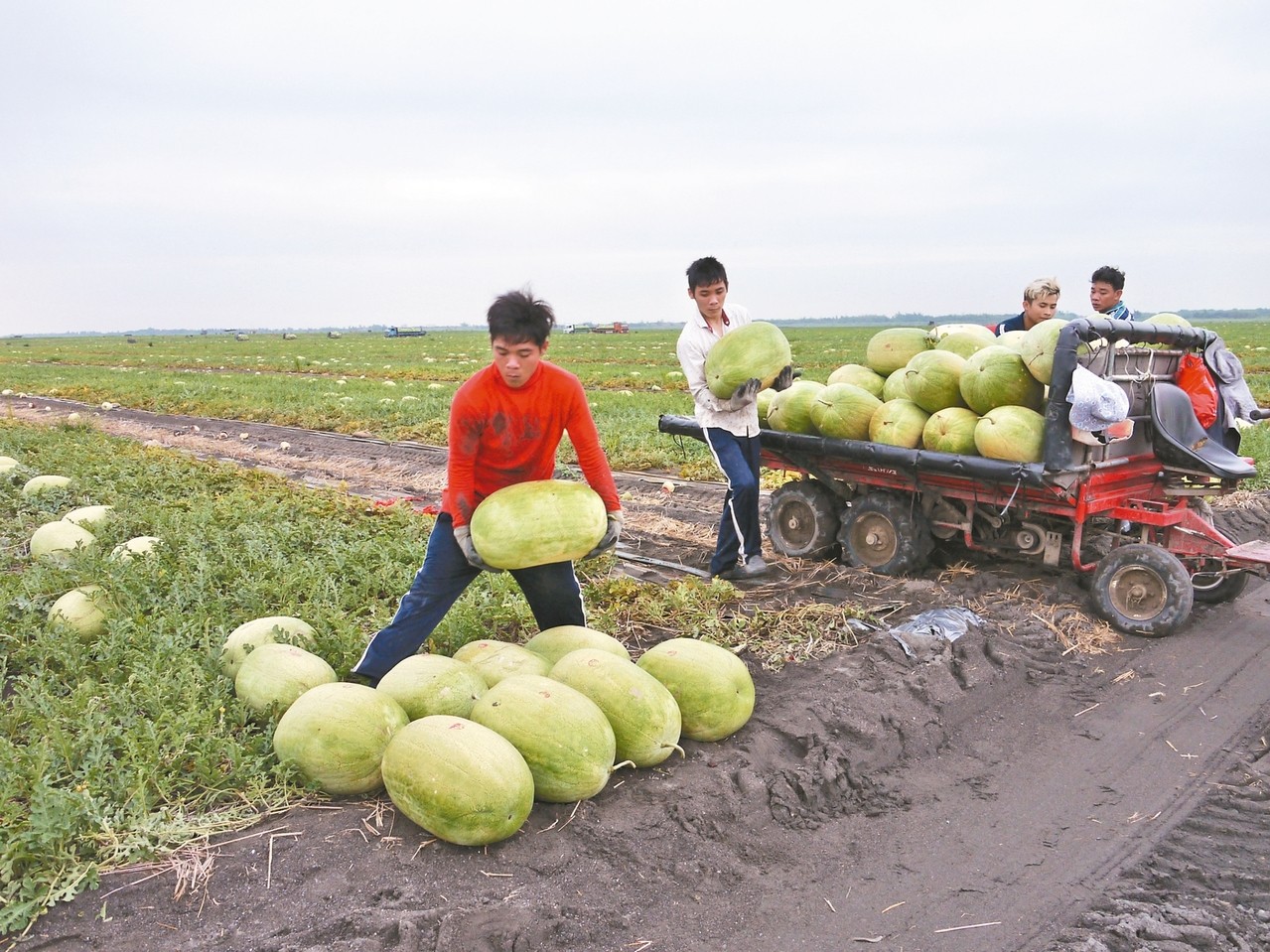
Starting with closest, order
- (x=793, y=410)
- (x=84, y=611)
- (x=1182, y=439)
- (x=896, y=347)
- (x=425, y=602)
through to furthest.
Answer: (x=425, y=602), (x=84, y=611), (x=1182, y=439), (x=793, y=410), (x=896, y=347)

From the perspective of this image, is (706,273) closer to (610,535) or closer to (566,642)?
(610,535)

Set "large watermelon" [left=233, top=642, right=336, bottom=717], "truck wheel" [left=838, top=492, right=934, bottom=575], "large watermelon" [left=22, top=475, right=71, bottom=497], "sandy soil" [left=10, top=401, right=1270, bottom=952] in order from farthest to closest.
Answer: "large watermelon" [left=22, top=475, right=71, bottom=497] < "truck wheel" [left=838, top=492, right=934, bottom=575] < "large watermelon" [left=233, top=642, right=336, bottom=717] < "sandy soil" [left=10, top=401, right=1270, bottom=952]

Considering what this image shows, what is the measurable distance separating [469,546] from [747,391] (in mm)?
3186

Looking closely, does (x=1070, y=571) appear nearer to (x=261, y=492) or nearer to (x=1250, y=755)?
(x=1250, y=755)

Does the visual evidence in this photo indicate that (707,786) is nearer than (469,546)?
Yes

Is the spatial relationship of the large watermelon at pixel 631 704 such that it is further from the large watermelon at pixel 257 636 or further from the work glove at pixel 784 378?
the work glove at pixel 784 378

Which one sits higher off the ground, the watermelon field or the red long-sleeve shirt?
the red long-sleeve shirt

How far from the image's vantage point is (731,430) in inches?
291

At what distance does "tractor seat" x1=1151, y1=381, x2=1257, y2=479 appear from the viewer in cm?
627

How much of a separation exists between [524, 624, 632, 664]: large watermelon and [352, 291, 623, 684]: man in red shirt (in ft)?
0.69

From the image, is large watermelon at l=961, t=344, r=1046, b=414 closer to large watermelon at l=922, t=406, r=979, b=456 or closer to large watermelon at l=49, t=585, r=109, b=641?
large watermelon at l=922, t=406, r=979, b=456

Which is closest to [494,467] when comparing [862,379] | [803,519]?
[803,519]

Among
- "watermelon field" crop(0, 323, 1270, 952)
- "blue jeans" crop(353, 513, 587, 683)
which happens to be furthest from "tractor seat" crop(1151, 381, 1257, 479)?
"blue jeans" crop(353, 513, 587, 683)

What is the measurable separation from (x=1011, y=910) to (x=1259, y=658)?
3.61 m
